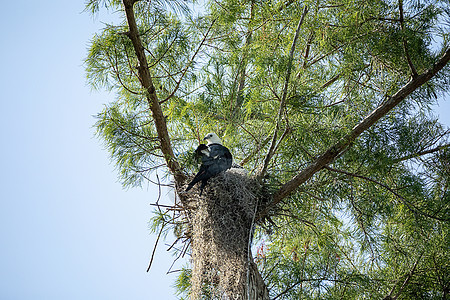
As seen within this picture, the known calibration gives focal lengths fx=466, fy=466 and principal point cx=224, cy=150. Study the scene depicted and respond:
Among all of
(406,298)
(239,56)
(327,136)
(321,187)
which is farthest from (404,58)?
(406,298)

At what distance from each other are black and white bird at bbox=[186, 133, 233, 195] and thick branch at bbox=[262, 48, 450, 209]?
0.33 meters

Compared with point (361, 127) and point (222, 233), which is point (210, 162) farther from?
point (361, 127)

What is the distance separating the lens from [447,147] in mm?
2912

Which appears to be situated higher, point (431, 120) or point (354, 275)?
point (431, 120)

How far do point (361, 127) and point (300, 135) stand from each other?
0.32m

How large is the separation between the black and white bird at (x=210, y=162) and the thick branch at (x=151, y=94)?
0.58 ft

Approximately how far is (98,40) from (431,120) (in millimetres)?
2134

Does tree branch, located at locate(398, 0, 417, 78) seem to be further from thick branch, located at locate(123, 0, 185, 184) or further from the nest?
thick branch, located at locate(123, 0, 185, 184)

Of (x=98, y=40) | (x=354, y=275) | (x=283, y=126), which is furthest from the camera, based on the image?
(x=354, y=275)

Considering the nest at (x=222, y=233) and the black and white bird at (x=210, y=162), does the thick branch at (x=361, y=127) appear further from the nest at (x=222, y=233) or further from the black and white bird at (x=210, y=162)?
the black and white bird at (x=210, y=162)

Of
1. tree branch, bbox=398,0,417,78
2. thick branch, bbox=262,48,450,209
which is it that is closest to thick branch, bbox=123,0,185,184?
thick branch, bbox=262,48,450,209

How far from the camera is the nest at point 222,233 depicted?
2305 millimetres

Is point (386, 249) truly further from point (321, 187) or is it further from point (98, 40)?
point (98, 40)

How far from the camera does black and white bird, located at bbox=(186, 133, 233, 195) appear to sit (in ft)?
7.76
